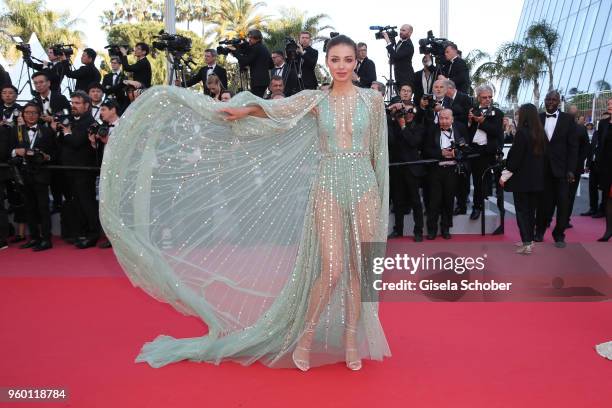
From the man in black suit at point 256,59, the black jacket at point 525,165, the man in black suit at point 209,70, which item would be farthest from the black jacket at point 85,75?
the black jacket at point 525,165

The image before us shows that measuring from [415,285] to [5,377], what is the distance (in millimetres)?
3091

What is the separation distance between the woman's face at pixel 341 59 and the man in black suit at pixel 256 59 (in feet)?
17.6

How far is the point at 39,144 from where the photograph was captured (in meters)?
6.73

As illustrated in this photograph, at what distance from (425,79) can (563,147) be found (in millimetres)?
2474

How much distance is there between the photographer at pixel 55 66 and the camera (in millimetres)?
8742

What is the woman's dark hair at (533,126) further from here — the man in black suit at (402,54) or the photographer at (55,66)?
the photographer at (55,66)

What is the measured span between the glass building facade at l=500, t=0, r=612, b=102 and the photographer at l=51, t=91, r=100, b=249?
64.7ft

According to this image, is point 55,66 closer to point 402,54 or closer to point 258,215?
point 402,54

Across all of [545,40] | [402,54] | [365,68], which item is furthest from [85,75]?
[545,40]

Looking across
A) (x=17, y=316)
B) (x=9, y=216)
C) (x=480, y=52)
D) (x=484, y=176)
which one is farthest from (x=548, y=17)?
(x=17, y=316)

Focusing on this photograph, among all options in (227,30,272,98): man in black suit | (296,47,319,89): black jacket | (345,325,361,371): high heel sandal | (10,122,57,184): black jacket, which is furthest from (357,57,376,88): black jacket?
(345,325,361,371): high heel sandal

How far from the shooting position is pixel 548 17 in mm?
31578

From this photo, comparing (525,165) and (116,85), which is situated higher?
(116,85)

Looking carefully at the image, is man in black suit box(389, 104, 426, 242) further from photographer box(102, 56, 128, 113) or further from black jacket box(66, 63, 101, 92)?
black jacket box(66, 63, 101, 92)
